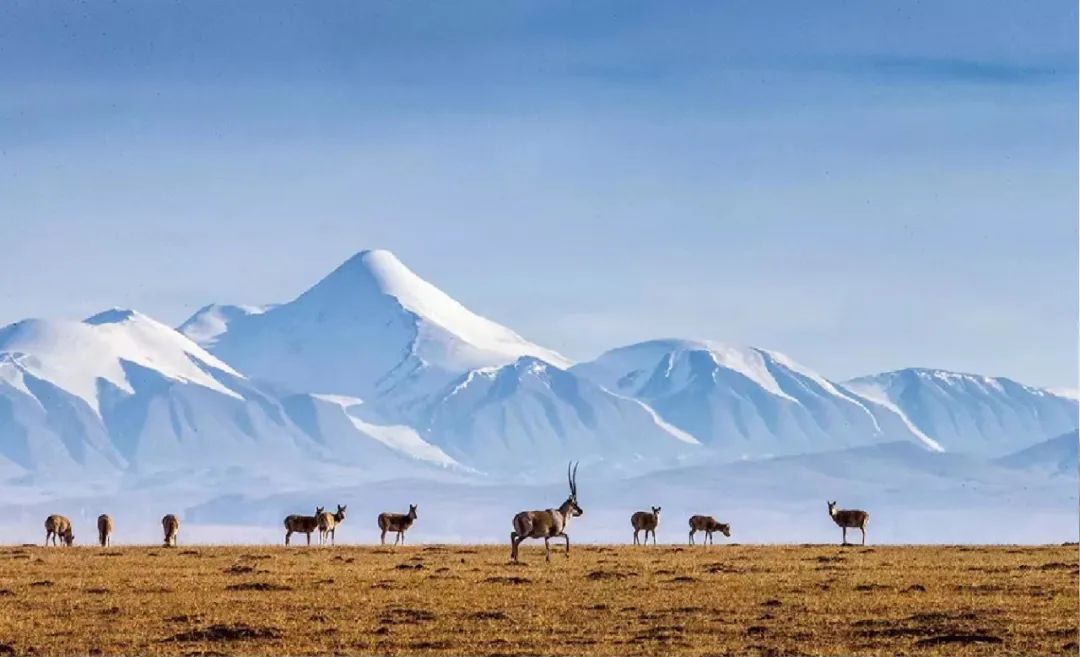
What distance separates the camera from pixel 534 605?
38344mm

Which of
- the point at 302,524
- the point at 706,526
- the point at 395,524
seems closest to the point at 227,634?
the point at 302,524

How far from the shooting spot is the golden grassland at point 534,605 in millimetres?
33312

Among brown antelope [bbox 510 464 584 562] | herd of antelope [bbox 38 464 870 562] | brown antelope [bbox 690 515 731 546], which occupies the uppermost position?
brown antelope [bbox 690 515 731 546]

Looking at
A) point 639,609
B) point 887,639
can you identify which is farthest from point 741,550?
point 887,639

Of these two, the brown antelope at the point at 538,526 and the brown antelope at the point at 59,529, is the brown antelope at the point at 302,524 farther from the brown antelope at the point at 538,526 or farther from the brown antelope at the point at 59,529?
the brown antelope at the point at 538,526

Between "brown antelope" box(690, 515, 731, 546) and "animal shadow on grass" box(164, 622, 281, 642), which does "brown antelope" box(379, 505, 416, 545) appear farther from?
"animal shadow on grass" box(164, 622, 281, 642)

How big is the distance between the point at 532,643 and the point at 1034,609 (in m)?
10.2

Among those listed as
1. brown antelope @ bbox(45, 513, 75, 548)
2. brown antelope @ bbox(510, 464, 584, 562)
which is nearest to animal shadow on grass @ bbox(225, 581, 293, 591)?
brown antelope @ bbox(510, 464, 584, 562)

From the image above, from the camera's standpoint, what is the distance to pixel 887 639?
3375 cm

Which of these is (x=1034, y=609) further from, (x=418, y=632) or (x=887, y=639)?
(x=418, y=632)

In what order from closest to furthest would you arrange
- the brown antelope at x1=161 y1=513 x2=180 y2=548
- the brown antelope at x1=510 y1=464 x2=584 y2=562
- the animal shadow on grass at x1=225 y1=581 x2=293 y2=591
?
1. the animal shadow on grass at x1=225 y1=581 x2=293 y2=591
2. the brown antelope at x1=510 y1=464 x2=584 y2=562
3. the brown antelope at x1=161 y1=513 x2=180 y2=548

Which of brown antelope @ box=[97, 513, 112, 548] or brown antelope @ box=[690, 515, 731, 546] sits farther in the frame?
brown antelope @ box=[690, 515, 731, 546]

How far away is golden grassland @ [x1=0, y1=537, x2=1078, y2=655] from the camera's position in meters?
33.3

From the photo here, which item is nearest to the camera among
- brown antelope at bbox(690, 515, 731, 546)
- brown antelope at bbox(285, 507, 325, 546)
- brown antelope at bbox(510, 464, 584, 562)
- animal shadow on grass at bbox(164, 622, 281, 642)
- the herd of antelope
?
animal shadow on grass at bbox(164, 622, 281, 642)
